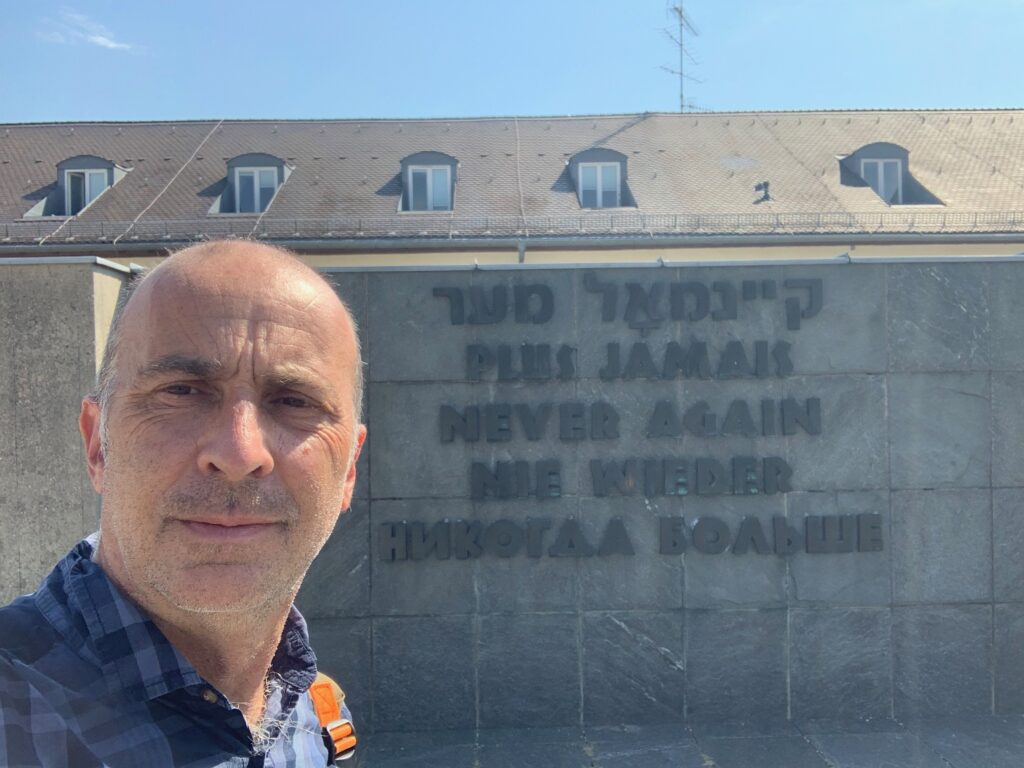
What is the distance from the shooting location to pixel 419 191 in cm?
2027

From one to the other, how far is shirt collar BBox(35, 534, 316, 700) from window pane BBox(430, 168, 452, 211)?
61.7 ft

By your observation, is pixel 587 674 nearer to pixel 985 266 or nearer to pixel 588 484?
pixel 588 484

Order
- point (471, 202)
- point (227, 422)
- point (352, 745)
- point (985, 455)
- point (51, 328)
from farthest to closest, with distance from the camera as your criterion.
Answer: point (471, 202) → point (985, 455) → point (51, 328) → point (352, 745) → point (227, 422)

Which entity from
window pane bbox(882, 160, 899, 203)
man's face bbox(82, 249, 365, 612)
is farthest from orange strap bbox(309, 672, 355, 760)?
window pane bbox(882, 160, 899, 203)

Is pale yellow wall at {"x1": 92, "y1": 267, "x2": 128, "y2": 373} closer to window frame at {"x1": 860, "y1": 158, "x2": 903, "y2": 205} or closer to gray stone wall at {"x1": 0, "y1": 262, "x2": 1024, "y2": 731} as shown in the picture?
gray stone wall at {"x1": 0, "y1": 262, "x2": 1024, "y2": 731}

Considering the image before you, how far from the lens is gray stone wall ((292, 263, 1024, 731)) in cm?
530

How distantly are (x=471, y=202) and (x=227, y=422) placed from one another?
18.7 metres

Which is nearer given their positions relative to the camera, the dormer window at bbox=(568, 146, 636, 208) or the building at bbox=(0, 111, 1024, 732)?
the building at bbox=(0, 111, 1024, 732)

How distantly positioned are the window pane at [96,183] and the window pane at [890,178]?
59.8 feet

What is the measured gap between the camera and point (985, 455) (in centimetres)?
541

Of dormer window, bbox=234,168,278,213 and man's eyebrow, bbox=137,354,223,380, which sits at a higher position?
dormer window, bbox=234,168,278,213

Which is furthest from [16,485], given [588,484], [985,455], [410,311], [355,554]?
[985,455]

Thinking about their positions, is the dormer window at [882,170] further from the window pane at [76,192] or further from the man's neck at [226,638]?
the man's neck at [226,638]

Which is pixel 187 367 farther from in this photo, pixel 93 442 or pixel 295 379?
pixel 93 442
